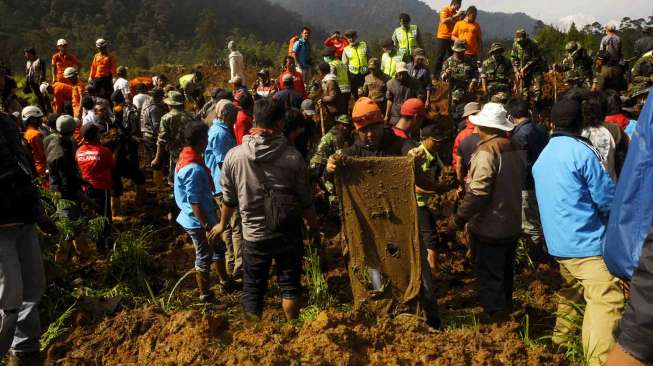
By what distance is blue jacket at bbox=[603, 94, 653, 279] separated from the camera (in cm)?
191

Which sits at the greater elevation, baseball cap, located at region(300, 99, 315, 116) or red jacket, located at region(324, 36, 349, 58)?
red jacket, located at region(324, 36, 349, 58)

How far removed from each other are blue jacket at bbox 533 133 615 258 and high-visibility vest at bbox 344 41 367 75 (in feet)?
22.7

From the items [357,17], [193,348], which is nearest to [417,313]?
[193,348]

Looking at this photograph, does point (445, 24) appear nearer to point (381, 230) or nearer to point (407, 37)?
point (407, 37)

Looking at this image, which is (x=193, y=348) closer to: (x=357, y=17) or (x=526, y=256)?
(x=526, y=256)

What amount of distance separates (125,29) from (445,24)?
4780 centimetres

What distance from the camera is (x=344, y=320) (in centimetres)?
305

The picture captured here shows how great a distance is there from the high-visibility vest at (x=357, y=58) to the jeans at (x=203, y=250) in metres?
5.99

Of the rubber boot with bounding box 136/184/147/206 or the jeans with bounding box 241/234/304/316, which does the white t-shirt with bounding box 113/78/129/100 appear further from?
the jeans with bounding box 241/234/304/316

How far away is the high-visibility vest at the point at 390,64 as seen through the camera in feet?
32.4

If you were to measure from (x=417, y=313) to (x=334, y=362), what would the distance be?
121cm

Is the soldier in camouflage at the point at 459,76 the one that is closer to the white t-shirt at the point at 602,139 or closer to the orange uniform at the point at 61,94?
the white t-shirt at the point at 602,139

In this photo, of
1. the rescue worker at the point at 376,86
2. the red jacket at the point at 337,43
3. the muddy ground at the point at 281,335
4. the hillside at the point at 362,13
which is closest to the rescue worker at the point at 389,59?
the rescue worker at the point at 376,86

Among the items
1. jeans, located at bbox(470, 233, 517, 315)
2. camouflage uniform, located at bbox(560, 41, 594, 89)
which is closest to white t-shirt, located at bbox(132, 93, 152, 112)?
jeans, located at bbox(470, 233, 517, 315)
